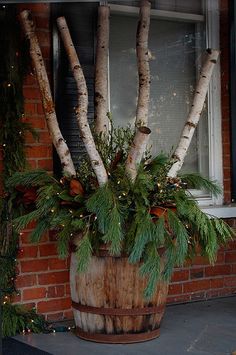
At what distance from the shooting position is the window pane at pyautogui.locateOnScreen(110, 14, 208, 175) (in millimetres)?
5383

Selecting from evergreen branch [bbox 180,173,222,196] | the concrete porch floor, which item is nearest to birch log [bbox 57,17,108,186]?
evergreen branch [bbox 180,173,222,196]

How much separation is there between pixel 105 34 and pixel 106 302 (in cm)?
181

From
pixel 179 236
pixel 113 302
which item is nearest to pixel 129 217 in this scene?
pixel 179 236

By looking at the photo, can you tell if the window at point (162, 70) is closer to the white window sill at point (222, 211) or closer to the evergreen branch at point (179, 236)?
the white window sill at point (222, 211)

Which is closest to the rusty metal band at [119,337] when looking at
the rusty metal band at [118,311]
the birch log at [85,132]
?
the rusty metal band at [118,311]

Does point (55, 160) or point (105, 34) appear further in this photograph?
point (55, 160)

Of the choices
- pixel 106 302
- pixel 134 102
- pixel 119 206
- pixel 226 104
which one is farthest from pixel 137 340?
pixel 226 104

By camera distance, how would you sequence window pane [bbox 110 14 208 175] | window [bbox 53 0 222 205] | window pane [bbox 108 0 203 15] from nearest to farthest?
1. window [bbox 53 0 222 205]
2. window pane [bbox 110 14 208 175]
3. window pane [bbox 108 0 203 15]

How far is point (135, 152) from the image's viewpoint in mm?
4332

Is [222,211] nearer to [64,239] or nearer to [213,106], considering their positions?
[213,106]

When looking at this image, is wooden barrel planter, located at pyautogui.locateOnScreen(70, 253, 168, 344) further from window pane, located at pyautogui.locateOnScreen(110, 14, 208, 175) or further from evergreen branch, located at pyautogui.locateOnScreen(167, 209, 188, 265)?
window pane, located at pyautogui.locateOnScreen(110, 14, 208, 175)

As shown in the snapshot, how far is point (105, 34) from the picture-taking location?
4.63m

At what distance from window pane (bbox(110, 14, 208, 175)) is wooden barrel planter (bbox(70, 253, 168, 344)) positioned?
149 centimetres

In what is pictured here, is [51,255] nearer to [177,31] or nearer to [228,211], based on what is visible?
[228,211]
